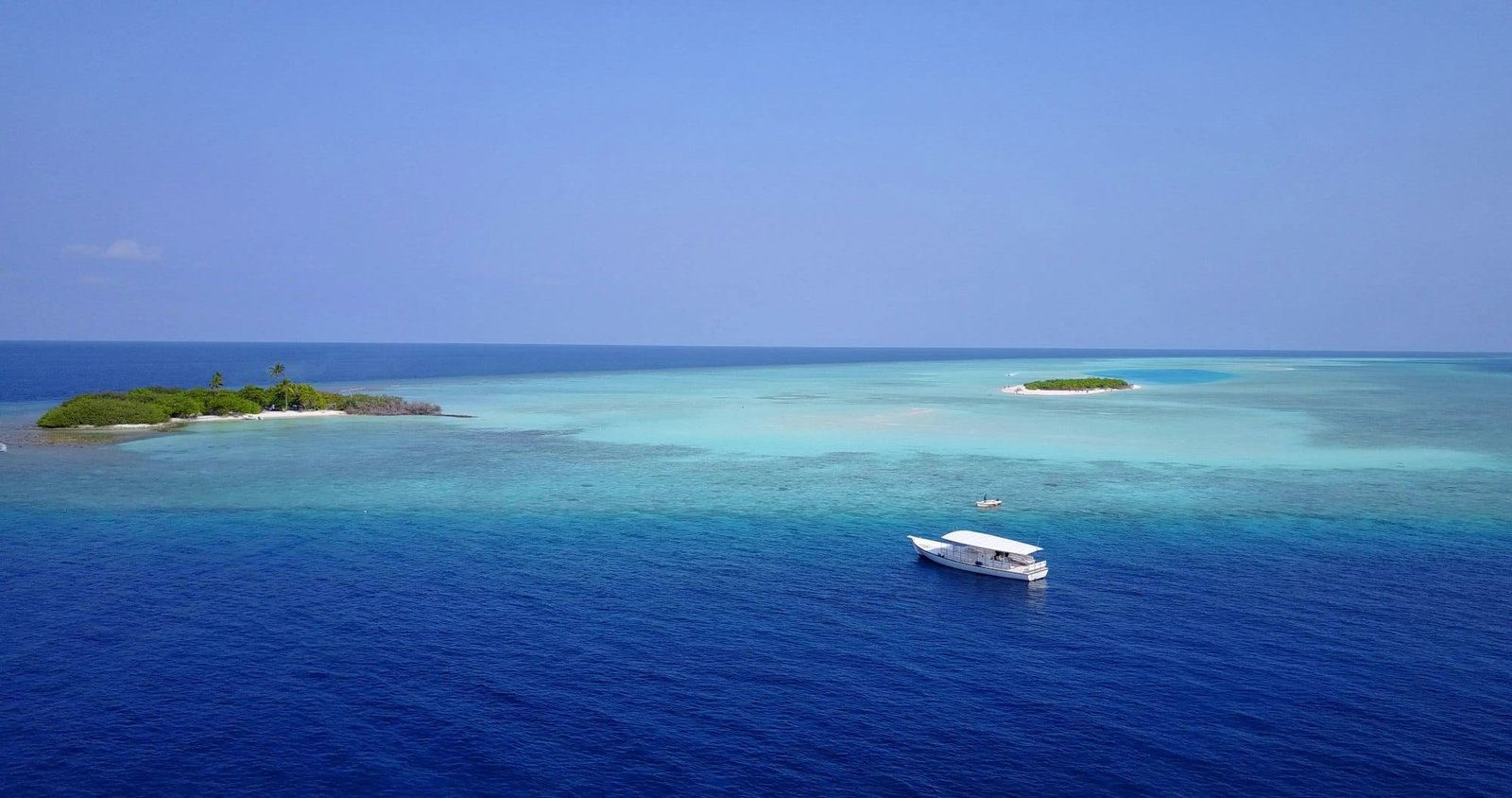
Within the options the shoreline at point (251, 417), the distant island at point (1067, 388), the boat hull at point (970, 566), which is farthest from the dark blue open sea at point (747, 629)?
the distant island at point (1067, 388)

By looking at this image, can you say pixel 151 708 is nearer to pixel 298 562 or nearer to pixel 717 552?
pixel 298 562

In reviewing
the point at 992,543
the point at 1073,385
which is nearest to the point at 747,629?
the point at 992,543

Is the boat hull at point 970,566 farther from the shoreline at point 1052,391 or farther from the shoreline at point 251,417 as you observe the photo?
the shoreline at point 1052,391

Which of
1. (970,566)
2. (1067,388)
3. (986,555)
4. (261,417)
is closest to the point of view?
(970,566)

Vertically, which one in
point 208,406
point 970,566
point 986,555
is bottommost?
point 970,566

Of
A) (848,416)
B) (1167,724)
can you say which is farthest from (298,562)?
(848,416)

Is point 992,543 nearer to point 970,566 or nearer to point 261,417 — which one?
point 970,566

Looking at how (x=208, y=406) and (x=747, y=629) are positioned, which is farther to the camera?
(x=208, y=406)
